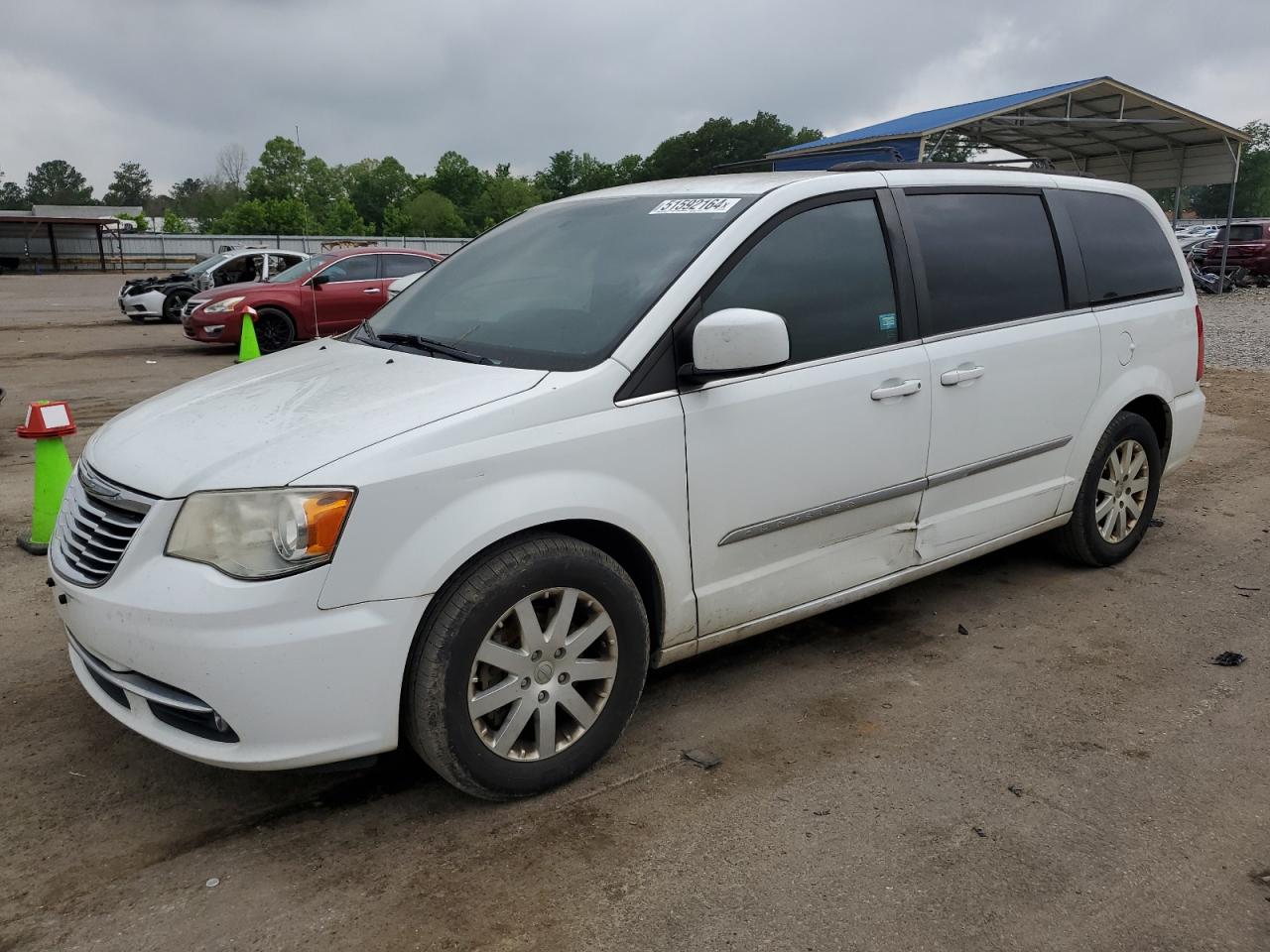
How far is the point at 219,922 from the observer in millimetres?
2514

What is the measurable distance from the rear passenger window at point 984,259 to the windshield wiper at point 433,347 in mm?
1722

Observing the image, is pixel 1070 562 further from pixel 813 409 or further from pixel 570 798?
pixel 570 798

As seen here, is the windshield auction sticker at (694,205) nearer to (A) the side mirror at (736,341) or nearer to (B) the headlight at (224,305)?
(A) the side mirror at (736,341)

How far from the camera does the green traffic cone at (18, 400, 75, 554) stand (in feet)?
16.5

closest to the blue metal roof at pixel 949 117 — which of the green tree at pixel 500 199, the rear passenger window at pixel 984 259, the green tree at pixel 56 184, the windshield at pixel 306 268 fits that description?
the windshield at pixel 306 268

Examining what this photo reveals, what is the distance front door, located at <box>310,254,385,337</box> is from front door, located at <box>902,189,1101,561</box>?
40.1 feet

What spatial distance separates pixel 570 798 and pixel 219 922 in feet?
3.28

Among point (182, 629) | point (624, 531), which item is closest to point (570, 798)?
point (624, 531)

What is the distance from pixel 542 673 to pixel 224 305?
44.5ft

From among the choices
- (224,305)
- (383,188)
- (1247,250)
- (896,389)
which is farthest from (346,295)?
(383,188)

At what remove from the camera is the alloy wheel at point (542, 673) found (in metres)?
2.87

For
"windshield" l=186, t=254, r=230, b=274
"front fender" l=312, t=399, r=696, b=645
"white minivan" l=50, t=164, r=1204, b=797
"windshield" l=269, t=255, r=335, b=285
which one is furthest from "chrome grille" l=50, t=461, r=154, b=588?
"windshield" l=186, t=254, r=230, b=274

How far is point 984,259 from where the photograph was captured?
166 inches

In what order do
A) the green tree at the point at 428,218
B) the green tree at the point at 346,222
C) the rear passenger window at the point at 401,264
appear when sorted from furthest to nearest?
the green tree at the point at 428,218 < the green tree at the point at 346,222 < the rear passenger window at the point at 401,264
